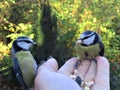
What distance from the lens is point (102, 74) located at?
1325 mm

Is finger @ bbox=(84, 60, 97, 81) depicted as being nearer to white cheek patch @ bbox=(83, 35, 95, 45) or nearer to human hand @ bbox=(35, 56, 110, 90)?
human hand @ bbox=(35, 56, 110, 90)

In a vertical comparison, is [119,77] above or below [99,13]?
below

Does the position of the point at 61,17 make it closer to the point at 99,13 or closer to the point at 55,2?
the point at 55,2

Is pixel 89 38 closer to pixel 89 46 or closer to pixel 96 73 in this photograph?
pixel 89 46

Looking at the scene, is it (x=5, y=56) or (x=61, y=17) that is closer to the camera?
(x=5, y=56)

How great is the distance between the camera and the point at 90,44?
5.78 feet

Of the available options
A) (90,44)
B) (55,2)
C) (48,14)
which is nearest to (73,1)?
(55,2)

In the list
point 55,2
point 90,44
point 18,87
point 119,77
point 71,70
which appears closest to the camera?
point 71,70

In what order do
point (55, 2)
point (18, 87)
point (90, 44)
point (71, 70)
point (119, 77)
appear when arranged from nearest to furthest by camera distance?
point (71, 70), point (90, 44), point (18, 87), point (119, 77), point (55, 2)

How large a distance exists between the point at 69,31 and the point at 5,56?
0.84 meters

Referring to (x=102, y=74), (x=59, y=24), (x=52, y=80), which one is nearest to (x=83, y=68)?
(x=102, y=74)

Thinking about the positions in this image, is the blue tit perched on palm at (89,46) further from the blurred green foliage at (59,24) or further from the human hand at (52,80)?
the blurred green foliage at (59,24)

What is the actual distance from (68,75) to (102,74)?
0.60ft

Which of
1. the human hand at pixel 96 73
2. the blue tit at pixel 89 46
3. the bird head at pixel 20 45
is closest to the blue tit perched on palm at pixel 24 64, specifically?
the bird head at pixel 20 45
